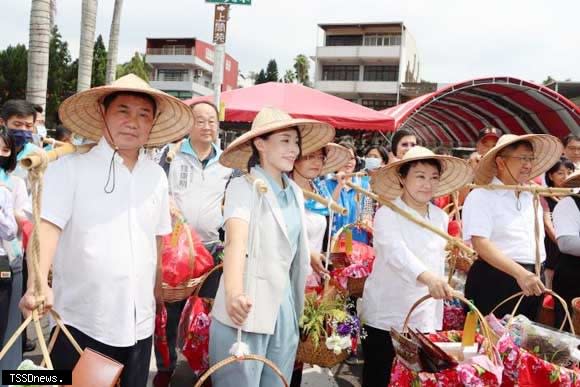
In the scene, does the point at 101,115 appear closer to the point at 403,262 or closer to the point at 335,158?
the point at 403,262

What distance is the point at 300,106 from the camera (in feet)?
31.6

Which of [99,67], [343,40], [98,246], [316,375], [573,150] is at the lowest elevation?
[316,375]

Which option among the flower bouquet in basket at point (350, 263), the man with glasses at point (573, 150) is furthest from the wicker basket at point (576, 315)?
the man with glasses at point (573, 150)

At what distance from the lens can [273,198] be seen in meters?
1.98

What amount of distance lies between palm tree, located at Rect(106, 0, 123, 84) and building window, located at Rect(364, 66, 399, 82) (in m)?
33.5

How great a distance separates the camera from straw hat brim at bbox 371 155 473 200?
2.75m

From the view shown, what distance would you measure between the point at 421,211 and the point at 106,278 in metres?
1.67

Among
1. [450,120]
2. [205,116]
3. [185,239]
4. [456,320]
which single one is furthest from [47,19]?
[450,120]

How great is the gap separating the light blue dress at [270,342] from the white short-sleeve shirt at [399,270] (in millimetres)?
640

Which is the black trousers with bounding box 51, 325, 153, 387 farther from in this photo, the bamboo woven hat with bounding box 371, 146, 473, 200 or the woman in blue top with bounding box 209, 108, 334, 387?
the bamboo woven hat with bounding box 371, 146, 473, 200

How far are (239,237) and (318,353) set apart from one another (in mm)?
910

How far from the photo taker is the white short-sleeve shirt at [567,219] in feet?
10.3

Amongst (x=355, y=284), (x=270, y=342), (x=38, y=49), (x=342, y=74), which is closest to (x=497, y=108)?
(x=38, y=49)

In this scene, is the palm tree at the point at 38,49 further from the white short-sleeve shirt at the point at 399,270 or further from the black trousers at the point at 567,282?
the black trousers at the point at 567,282
